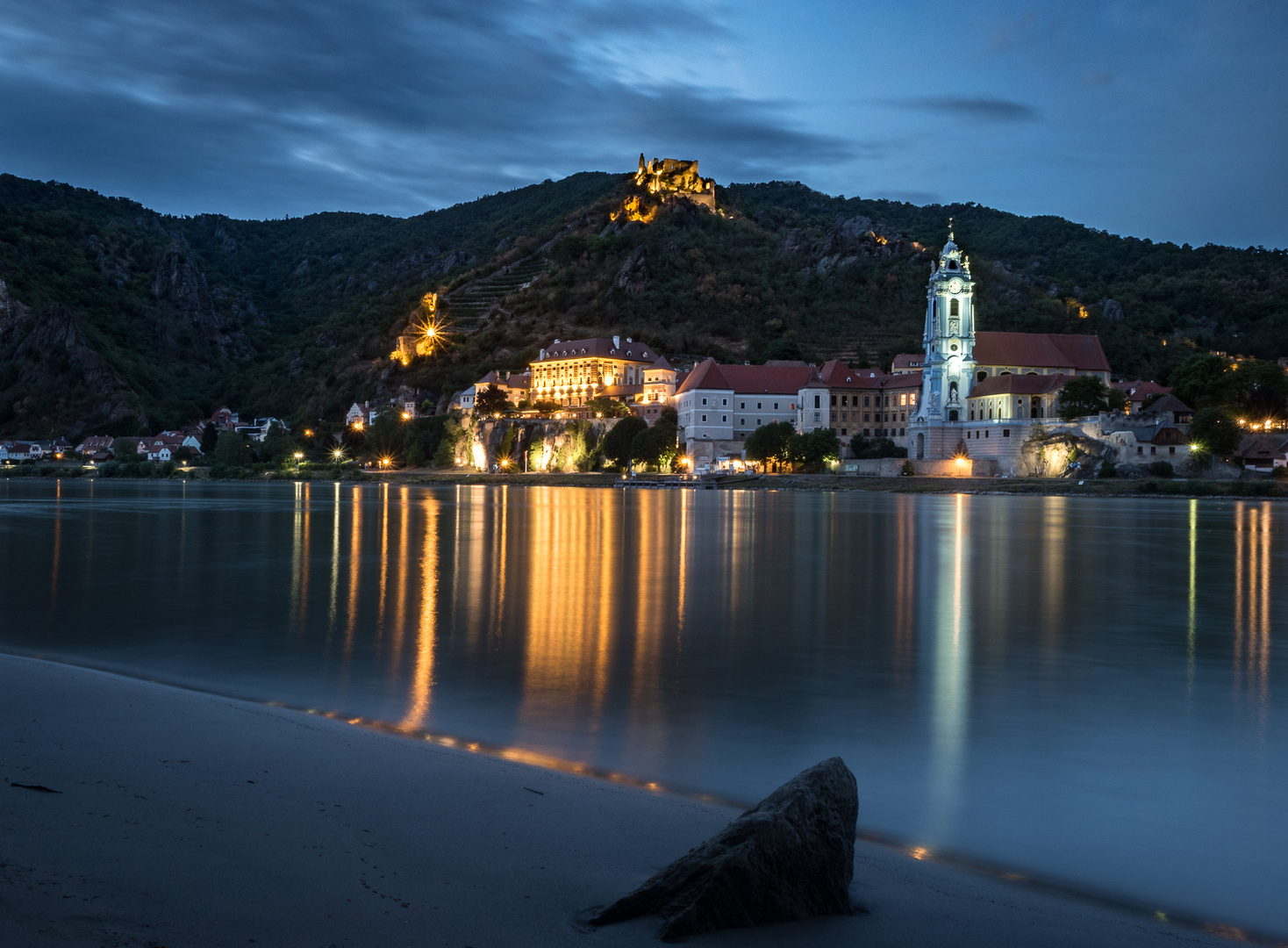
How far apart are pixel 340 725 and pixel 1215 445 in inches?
2390

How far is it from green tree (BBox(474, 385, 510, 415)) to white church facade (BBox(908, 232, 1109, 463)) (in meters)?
41.3

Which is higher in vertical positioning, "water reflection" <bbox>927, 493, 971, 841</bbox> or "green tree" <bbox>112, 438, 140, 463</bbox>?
"green tree" <bbox>112, 438, 140, 463</bbox>

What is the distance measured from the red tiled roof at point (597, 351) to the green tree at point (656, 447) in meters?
23.1

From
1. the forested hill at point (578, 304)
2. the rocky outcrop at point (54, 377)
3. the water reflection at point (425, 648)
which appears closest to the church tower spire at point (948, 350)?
the forested hill at point (578, 304)

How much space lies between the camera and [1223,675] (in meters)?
9.09

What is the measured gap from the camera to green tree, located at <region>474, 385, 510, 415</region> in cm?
9294

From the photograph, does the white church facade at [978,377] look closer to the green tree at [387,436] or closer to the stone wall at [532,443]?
the stone wall at [532,443]

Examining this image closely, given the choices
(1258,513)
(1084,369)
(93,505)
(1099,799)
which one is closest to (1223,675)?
(1099,799)

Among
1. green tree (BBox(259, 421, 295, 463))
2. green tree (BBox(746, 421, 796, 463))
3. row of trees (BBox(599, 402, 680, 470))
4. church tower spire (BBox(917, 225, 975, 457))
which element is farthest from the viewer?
green tree (BBox(259, 421, 295, 463))

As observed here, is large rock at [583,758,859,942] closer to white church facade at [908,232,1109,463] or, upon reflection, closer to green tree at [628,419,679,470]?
white church facade at [908,232,1109,463]

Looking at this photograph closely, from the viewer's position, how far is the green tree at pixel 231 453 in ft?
290

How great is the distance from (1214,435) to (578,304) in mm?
88042

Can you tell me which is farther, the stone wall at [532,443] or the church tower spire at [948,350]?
the stone wall at [532,443]

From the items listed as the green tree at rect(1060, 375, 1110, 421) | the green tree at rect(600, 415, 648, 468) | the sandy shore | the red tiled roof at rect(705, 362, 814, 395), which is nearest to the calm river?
the sandy shore
